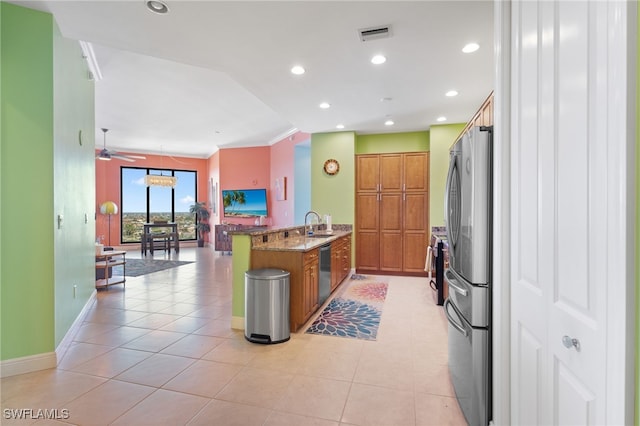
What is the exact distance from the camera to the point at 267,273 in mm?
3217

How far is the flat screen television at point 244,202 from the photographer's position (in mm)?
9312

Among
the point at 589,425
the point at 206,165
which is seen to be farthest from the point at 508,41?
the point at 206,165

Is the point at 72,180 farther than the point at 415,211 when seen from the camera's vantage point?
No

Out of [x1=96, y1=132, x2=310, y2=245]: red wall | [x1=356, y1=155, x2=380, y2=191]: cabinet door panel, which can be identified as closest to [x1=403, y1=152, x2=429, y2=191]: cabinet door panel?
[x1=356, y1=155, x2=380, y2=191]: cabinet door panel

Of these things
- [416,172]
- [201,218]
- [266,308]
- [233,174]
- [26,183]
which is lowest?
[266,308]

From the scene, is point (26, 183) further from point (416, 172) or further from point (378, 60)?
point (416, 172)

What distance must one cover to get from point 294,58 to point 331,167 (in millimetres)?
3267

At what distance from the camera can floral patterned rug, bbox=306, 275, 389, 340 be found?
3424 millimetres

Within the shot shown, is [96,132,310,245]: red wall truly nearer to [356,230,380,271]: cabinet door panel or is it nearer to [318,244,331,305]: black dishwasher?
[356,230,380,271]: cabinet door panel

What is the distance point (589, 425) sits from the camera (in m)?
0.94

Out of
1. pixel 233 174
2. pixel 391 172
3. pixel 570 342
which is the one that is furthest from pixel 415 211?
pixel 233 174

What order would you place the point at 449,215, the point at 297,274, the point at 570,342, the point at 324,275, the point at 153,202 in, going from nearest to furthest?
the point at 570,342 → the point at 449,215 → the point at 297,274 → the point at 324,275 → the point at 153,202

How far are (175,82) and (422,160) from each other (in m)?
4.57

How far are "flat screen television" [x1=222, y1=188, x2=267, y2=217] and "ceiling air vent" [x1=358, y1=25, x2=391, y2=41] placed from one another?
6843mm
